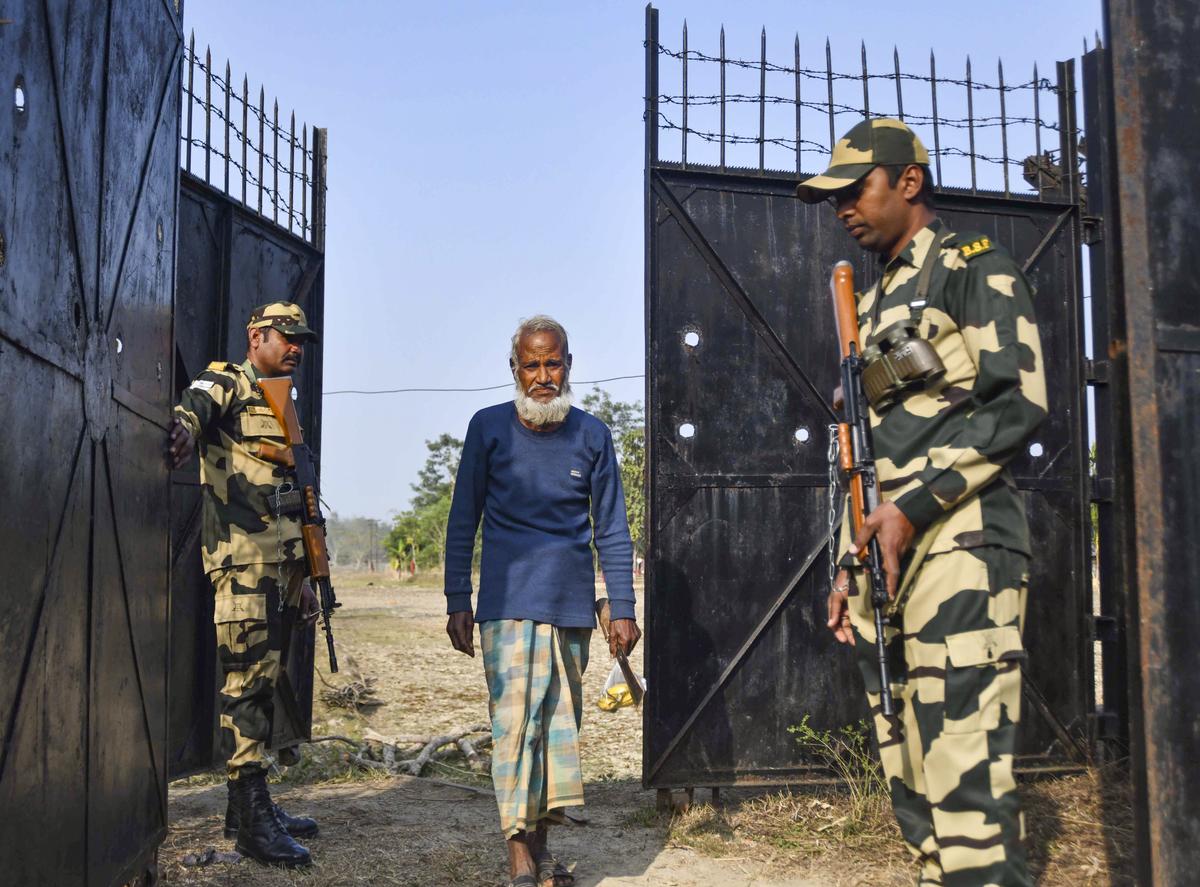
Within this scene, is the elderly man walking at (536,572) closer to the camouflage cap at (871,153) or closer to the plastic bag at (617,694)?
the plastic bag at (617,694)

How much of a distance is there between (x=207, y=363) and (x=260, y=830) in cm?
249

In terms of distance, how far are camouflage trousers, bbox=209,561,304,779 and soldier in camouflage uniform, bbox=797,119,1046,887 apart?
2.67 m

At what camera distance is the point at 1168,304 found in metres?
2.53

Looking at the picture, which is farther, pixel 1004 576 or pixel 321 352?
pixel 321 352

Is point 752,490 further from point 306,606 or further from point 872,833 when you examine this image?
point 306,606

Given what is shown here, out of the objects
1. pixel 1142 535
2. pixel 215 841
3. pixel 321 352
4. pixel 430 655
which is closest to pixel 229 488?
pixel 215 841

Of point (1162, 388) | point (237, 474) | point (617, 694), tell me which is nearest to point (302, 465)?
point (237, 474)

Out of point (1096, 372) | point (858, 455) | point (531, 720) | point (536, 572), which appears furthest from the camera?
point (1096, 372)

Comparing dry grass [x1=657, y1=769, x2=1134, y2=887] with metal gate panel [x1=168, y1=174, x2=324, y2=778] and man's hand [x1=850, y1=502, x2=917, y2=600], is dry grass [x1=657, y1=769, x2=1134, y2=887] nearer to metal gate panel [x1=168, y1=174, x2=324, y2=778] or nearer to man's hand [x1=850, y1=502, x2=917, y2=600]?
man's hand [x1=850, y1=502, x2=917, y2=600]

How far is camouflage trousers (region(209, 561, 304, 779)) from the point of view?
4.48 metres

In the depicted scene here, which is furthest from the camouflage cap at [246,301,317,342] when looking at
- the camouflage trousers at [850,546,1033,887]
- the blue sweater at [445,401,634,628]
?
the camouflage trousers at [850,546,1033,887]

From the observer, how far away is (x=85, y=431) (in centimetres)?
283

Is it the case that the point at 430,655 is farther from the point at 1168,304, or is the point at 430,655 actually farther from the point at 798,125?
the point at 1168,304

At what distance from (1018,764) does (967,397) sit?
3128 mm
